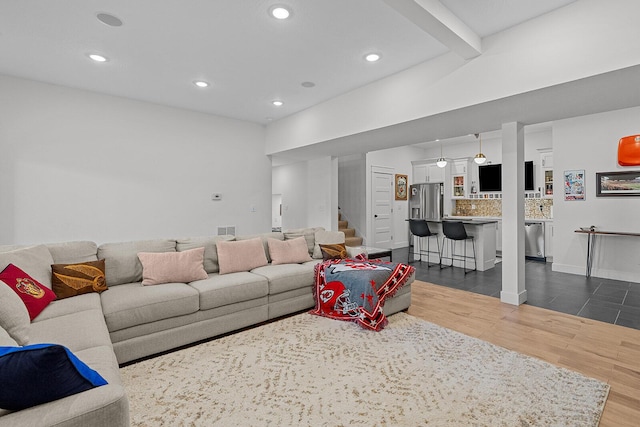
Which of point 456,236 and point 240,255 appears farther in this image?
point 456,236

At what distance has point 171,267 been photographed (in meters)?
3.01

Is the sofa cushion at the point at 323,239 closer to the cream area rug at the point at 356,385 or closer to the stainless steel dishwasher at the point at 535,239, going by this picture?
the cream area rug at the point at 356,385

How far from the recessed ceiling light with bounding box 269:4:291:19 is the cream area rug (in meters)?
2.80

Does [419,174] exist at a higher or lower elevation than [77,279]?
higher

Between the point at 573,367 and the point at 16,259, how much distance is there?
4335 mm

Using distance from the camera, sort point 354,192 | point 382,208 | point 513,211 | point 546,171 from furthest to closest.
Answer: point 382,208, point 354,192, point 546,171, point 513,211

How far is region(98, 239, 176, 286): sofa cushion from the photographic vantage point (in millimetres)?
2934

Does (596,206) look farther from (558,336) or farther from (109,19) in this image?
(109,19)

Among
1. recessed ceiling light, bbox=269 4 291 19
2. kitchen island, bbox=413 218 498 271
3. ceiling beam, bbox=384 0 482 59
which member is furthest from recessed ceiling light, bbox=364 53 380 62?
kitchen island, bbox=413 218 498 271

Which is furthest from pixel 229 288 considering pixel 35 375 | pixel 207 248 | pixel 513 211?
pixel 513 211

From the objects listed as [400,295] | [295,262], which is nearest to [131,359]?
[295,262]

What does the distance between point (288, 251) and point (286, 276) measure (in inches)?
24.8

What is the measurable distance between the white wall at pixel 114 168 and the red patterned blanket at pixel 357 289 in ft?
9.16

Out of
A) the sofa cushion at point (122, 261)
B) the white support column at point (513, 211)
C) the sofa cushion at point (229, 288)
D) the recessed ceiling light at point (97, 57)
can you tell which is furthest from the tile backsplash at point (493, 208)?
the recessed ceiling light at point (97, 57)
